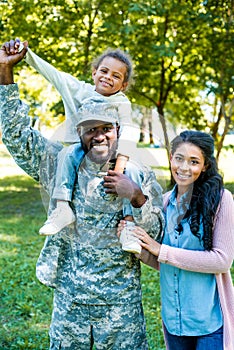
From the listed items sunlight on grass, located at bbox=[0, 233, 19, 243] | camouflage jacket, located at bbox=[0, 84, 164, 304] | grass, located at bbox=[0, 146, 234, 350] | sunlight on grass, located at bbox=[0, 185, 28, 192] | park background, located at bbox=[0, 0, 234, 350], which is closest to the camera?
camouflage jacket, located at bbox=[0, 84, 164, 304]

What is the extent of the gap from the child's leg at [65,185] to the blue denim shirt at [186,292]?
455 millimetres

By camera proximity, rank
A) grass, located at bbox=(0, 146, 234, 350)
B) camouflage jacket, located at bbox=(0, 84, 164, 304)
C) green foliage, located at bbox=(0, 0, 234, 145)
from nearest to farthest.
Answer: camouflage jacket, located at bbox=(0, 84, 164, 304) → grass, located at bbox=(0, 146, 234, 350) → green foliage, located at bbox=(0, 0, 234, 145)

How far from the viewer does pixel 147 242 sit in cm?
213

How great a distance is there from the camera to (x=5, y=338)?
13.4ft

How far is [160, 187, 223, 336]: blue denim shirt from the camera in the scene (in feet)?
7.25

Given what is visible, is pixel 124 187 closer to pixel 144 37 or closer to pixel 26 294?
pixel 26 294

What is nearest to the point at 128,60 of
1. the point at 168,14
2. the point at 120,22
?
the point at 120,22

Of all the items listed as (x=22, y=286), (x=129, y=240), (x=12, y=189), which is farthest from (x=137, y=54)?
(x=129, y=240)

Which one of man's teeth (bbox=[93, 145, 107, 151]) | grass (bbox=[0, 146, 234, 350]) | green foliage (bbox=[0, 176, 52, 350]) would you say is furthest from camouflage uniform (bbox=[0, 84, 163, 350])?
green foliage (bbox=[0, 176, 52, 350])

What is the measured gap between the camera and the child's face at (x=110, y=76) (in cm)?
223

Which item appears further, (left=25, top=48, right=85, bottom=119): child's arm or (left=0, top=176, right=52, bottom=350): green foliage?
(left=0, top=176, right=52, bottom=350): green foliage

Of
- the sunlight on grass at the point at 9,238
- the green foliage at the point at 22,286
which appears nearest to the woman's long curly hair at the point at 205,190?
the green foliage at the point at 22,286

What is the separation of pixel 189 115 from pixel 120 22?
2530 mm

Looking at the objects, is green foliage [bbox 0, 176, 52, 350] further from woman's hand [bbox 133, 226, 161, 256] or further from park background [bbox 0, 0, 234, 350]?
woman's hand [bbox 133, 226, 161, 256]
